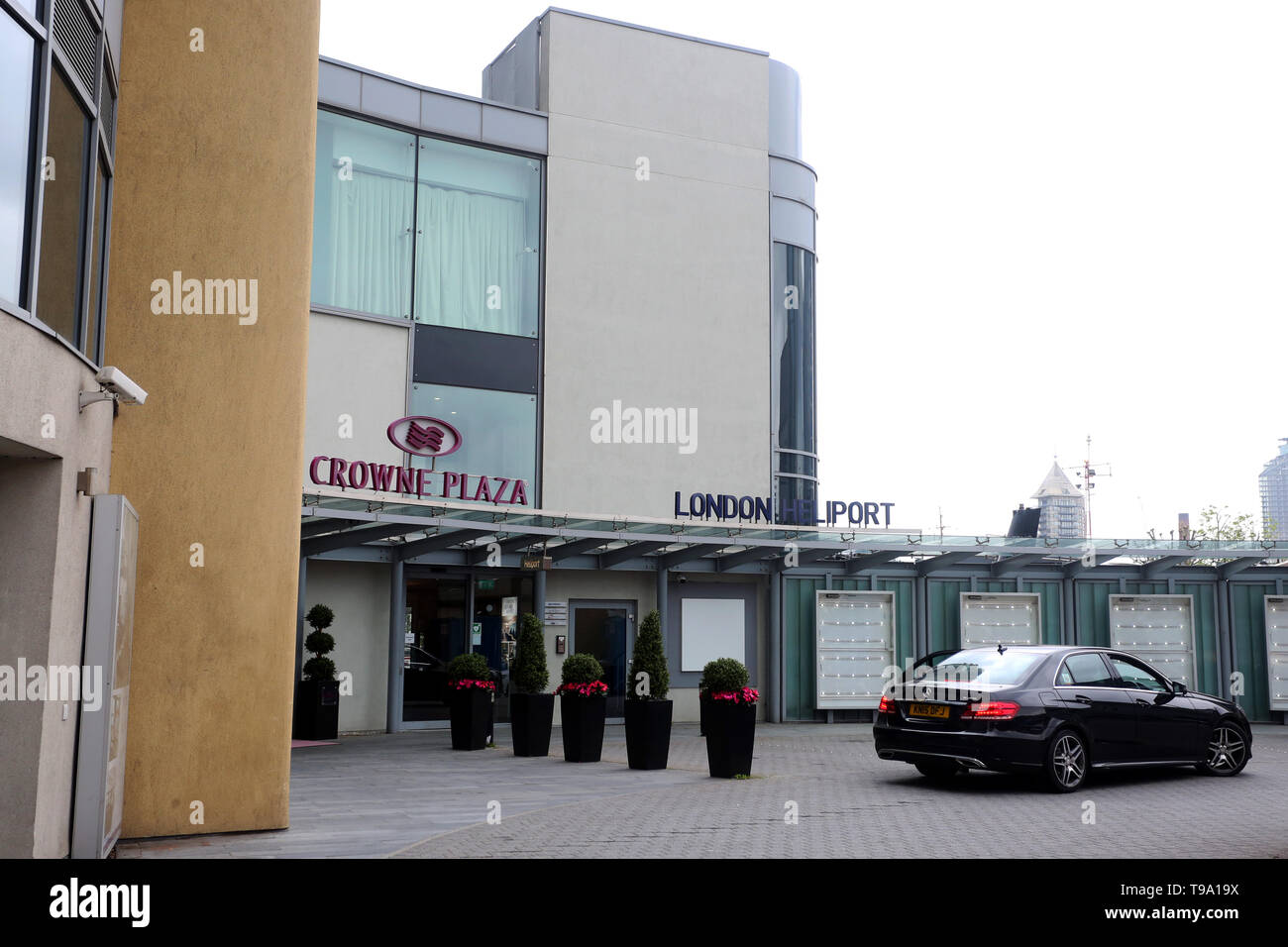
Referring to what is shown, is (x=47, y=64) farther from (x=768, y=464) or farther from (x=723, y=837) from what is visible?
(x=768, y=464)

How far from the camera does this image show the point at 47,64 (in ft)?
21.7

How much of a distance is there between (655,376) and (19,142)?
1612 cm

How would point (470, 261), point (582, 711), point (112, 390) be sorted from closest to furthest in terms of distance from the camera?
point (112, 390), point (582, 711), point (470, 261)


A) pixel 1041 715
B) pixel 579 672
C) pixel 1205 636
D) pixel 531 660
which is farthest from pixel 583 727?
pixel 1205 636

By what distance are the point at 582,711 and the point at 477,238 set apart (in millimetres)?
10050

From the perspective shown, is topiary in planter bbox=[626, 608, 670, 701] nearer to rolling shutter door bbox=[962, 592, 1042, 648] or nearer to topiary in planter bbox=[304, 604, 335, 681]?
topiary in planter bbox=[304, 604, 335, 681]

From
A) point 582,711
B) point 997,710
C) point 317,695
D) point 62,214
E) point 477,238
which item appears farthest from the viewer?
point 477,238

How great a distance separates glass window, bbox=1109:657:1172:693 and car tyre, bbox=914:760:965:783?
1948 mm

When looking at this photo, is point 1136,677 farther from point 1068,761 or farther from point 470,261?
point 470,261

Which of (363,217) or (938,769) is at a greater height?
(363,217)

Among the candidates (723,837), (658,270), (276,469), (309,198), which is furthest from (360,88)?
(723,837)

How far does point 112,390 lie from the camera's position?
7.50 m

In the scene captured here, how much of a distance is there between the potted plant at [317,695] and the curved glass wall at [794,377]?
949cm
